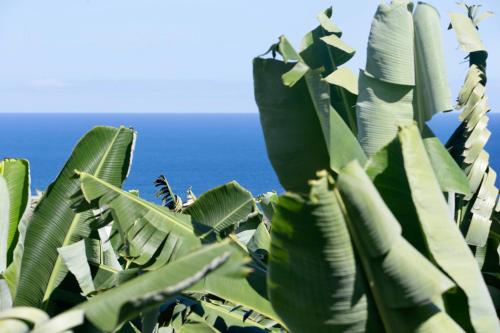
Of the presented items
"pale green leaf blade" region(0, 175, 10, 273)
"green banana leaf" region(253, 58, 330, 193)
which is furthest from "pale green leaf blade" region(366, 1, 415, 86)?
"pale green leaf blade" region(0, 175, 10, 273)

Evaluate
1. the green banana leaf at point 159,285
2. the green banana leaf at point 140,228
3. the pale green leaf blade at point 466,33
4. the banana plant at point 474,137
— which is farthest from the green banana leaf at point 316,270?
the pale green leaf blade at point 466,33

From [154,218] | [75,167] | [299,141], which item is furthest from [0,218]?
[299,141]

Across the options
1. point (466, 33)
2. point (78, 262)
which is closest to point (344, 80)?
point (466, 33)

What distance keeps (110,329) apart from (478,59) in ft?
10.5

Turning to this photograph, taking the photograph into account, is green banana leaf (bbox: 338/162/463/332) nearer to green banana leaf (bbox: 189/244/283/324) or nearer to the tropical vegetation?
the tropical vegetation

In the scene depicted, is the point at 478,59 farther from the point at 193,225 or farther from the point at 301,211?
the point at 301,211

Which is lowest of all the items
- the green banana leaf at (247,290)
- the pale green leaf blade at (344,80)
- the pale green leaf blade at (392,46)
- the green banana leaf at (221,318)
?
the green banana leaf at (221,318)

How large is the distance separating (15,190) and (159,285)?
7.11 feet

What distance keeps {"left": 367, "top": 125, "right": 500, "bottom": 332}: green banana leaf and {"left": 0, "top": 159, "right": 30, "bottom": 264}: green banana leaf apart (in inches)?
83.3

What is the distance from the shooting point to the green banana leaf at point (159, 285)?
93.1 inches

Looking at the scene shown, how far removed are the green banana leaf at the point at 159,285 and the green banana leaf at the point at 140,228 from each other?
1.25 meters

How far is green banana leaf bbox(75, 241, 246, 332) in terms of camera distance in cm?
237

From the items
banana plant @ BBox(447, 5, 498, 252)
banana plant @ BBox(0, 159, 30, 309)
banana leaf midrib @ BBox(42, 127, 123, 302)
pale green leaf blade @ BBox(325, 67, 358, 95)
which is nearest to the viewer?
pale green leaf blade @ BBox(325, 67, 358, 95)

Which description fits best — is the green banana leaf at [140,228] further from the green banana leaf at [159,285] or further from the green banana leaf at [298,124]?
the green banana leaf at [159,285]
